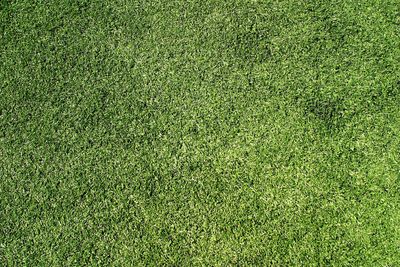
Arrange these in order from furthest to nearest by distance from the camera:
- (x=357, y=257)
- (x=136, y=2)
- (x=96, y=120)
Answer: (x=136, y=2), (x=96, y=120), (x=357, y=257)

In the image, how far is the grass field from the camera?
2402 mm

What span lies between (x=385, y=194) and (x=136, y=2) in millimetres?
1973

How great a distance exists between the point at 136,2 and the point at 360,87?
154 cm

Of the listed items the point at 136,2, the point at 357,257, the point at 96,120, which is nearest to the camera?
the point at 357,257

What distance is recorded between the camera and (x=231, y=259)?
2.38 metres

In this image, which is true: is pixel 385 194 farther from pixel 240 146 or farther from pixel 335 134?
pixel 240 146

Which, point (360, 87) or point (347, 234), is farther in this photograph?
point (360, 87)

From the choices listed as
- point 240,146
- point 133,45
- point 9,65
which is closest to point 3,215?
point 9,65

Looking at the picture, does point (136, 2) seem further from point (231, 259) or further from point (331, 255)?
point (331, 255)

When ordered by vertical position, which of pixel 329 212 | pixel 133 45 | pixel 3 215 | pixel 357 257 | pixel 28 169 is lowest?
pixel 357 257

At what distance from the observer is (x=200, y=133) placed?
251 centimetres

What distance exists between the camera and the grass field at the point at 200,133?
7.88ft

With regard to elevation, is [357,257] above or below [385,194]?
below

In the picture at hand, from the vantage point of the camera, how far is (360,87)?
256cm
